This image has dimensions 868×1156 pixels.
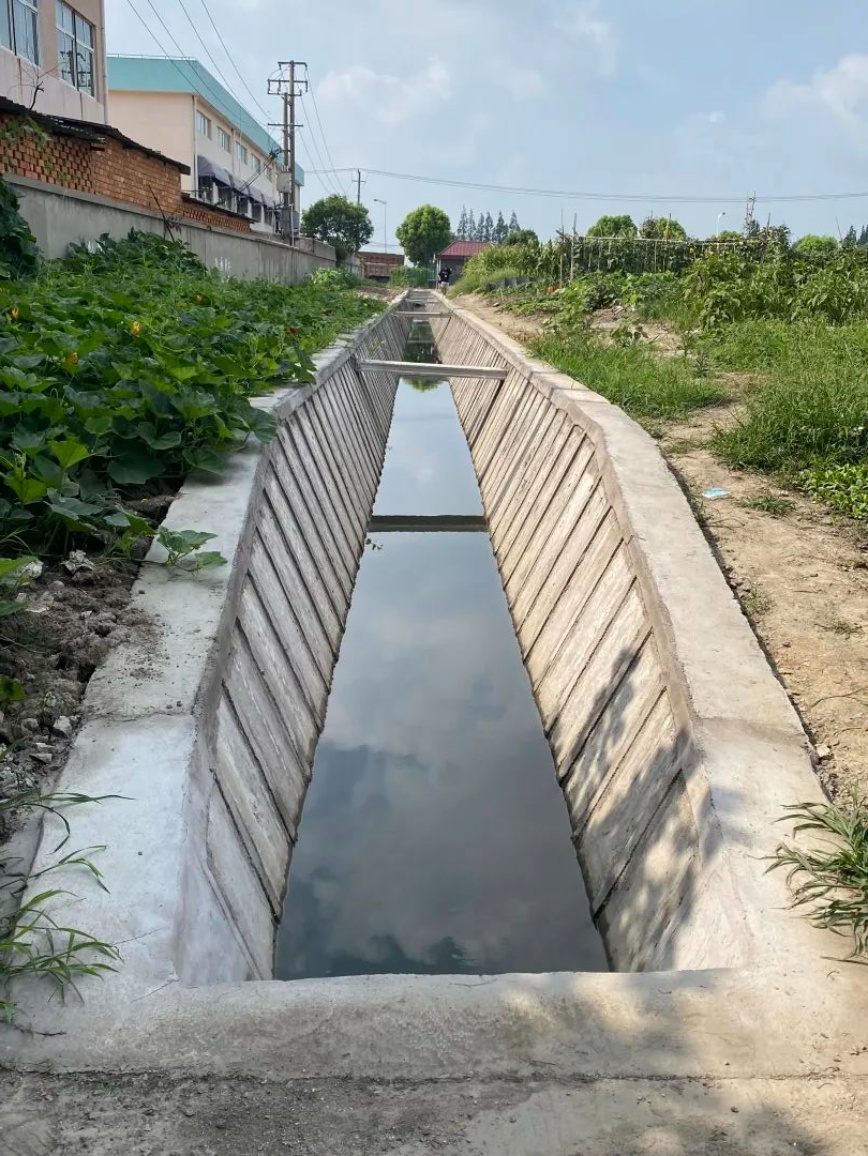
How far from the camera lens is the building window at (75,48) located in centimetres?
1895

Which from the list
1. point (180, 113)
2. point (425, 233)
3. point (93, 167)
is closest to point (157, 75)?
point (180, 113)

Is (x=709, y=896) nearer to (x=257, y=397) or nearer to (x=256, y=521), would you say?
(x=256, y=521)

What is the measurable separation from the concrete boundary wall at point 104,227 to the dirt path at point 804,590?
7448 mm

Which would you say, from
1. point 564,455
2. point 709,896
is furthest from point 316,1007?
Result: point 564,455

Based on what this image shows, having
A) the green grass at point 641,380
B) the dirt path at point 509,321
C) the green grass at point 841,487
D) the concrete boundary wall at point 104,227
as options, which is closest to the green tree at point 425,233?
the dirt path at point 509,321

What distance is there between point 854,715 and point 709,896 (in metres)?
1.08

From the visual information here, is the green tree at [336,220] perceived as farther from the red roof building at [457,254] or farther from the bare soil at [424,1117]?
the bare soil at [424,1117]

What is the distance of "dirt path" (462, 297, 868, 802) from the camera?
3494mm

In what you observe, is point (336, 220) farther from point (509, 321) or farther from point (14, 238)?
point (14, 238)

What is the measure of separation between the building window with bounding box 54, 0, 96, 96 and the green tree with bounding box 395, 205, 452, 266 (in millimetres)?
61754

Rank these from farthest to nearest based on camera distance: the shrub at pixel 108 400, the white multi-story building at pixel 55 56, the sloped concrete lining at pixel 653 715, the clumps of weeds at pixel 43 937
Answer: the white multi-story building at pixel 55 56 → the shrub at pixel 108 400 → the sloped concrete lining at pixel 653 715 → the clumps of weeds at pixel 43 937

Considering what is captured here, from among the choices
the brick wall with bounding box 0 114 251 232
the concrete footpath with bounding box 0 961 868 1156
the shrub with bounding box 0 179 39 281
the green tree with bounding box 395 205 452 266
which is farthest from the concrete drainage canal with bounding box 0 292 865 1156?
the green tree with bounding box 395 205 452 266

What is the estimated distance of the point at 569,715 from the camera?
5.12 m

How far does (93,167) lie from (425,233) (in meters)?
70.5
